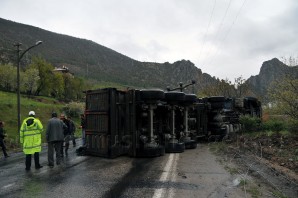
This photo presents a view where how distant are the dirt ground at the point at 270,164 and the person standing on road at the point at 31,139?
550 centimetres

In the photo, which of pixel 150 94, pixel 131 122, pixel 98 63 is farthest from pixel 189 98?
pixel 98 63

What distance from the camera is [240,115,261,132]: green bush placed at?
2003 cm

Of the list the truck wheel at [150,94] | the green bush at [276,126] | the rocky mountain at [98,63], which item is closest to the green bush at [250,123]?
the green bush at [276,126]

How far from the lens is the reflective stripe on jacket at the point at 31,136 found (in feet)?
31.2

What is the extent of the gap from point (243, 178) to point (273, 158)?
369 cm

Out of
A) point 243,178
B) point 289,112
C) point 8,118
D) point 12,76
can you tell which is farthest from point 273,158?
point 12,76

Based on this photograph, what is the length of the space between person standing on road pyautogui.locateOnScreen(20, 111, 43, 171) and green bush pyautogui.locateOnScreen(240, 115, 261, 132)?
13.5 metres

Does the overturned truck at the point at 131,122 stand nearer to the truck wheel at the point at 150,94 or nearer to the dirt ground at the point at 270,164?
the truck wheel at the point at 150,94

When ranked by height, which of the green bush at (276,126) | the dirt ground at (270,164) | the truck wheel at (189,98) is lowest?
the dirt ground at (270,164)

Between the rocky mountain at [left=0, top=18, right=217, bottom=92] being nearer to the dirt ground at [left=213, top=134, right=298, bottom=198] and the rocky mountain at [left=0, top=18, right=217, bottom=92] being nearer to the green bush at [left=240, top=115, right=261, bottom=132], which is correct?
the green bush at [left=240, top=115, right=261, bottom=132]

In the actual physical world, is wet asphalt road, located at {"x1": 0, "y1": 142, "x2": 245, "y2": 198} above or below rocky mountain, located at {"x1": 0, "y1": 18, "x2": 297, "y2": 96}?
below

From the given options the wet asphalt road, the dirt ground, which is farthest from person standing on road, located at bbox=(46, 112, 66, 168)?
the dirt ground

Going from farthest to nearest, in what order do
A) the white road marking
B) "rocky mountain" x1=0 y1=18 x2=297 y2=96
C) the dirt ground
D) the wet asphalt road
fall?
"rocky mountain" x1=0 y1=18 x2=297 y2=96 < the dirt ground < the wet asphalt road < the white road marking

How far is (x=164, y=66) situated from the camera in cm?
17162
